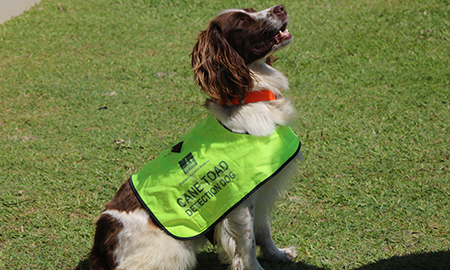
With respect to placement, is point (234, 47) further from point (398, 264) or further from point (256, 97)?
point (398, 264)

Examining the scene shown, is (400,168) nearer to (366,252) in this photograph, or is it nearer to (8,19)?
(366,252)

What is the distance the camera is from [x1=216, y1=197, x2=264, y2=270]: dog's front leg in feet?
9.17

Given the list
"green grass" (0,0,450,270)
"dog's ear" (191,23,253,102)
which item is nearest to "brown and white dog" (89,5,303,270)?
"dog's ear" (191,23,253,102)

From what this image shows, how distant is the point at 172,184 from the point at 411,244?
2.21 meters

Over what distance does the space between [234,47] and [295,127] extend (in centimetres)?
109

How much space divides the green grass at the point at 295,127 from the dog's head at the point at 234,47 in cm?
169

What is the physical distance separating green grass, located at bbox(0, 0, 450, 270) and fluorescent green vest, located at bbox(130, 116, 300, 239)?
94cm

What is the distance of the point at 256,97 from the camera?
288 centimetres

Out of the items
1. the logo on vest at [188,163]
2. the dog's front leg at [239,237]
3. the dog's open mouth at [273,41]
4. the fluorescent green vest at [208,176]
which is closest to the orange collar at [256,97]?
the fluorescent green vest at [208,176]

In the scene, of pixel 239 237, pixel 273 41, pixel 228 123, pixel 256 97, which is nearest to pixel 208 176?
pixel 228 123

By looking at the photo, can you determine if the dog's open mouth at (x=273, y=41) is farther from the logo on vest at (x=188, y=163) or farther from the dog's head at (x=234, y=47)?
the logo on vest at (x=188, y=163)

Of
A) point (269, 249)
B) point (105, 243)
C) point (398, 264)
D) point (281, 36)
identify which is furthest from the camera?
point (269, 249)

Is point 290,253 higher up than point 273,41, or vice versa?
point 273,41

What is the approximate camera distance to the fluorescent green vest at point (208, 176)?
8.78 ft
